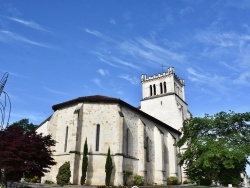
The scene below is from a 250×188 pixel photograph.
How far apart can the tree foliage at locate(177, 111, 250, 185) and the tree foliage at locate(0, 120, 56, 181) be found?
13.2 m

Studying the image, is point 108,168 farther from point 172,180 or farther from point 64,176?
point 172,180

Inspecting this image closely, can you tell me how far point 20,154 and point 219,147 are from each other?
624 inches

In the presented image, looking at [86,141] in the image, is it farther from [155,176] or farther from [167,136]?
[167,136]

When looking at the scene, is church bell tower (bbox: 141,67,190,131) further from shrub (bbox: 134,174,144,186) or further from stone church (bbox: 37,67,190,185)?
shrub (bbox: 134,174,144,186)

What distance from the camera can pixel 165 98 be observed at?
46094 millimetres

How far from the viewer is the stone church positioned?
26609 mm

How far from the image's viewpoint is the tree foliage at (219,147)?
21203 mm

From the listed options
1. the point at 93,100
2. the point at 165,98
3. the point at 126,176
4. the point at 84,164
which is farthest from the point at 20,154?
the point at 165,98

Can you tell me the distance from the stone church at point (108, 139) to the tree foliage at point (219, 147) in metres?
7.65

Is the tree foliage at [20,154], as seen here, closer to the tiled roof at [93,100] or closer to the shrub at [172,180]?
the tiled roof at [93,100]

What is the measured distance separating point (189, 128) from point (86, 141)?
1080 cm

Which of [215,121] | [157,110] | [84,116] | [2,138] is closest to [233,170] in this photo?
[215,121]

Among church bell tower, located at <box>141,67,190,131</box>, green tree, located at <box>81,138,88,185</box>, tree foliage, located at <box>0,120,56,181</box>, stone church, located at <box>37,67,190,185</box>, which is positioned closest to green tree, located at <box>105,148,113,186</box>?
stone church, located at <box>37,67,190,185</box>

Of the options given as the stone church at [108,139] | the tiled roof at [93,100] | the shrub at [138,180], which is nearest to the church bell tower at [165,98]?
the stone church at [108,139]
